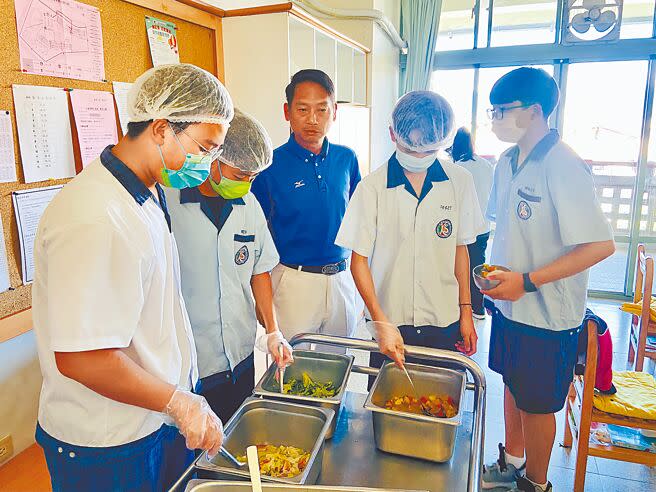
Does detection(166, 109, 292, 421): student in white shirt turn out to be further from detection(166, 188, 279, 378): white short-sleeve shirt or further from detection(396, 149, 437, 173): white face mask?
detection(396, 149, 437, 173): white face mask

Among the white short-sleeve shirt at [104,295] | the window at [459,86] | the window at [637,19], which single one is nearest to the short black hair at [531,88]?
the white short-sleeve shirt at [104,295]

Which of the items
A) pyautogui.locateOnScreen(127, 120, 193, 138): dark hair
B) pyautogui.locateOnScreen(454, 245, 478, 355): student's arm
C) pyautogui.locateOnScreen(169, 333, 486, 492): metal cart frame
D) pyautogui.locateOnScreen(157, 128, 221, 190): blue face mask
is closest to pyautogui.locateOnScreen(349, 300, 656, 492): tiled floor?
pyautogui.locateOnScreen(454, 245, 478, 355): student's arm

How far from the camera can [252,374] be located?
1582 mm

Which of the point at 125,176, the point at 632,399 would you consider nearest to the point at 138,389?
the point at 125,176

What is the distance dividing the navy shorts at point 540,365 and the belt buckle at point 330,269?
69 cm

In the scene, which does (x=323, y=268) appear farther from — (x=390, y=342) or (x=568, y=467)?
(x=568, y=467)

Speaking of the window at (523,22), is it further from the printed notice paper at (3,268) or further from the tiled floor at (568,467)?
the printed notice paper at (3,268)

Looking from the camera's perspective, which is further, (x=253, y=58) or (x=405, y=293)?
(x=253, y=58)

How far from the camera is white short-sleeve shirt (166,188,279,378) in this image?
52.9 inches

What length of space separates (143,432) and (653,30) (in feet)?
16.8

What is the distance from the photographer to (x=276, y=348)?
1285mm

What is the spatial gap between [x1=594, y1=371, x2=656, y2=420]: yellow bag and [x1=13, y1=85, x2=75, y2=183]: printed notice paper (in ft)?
7.10

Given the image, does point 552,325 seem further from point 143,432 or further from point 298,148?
point 143,432

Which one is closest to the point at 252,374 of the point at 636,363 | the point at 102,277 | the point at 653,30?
the point at 102,277
